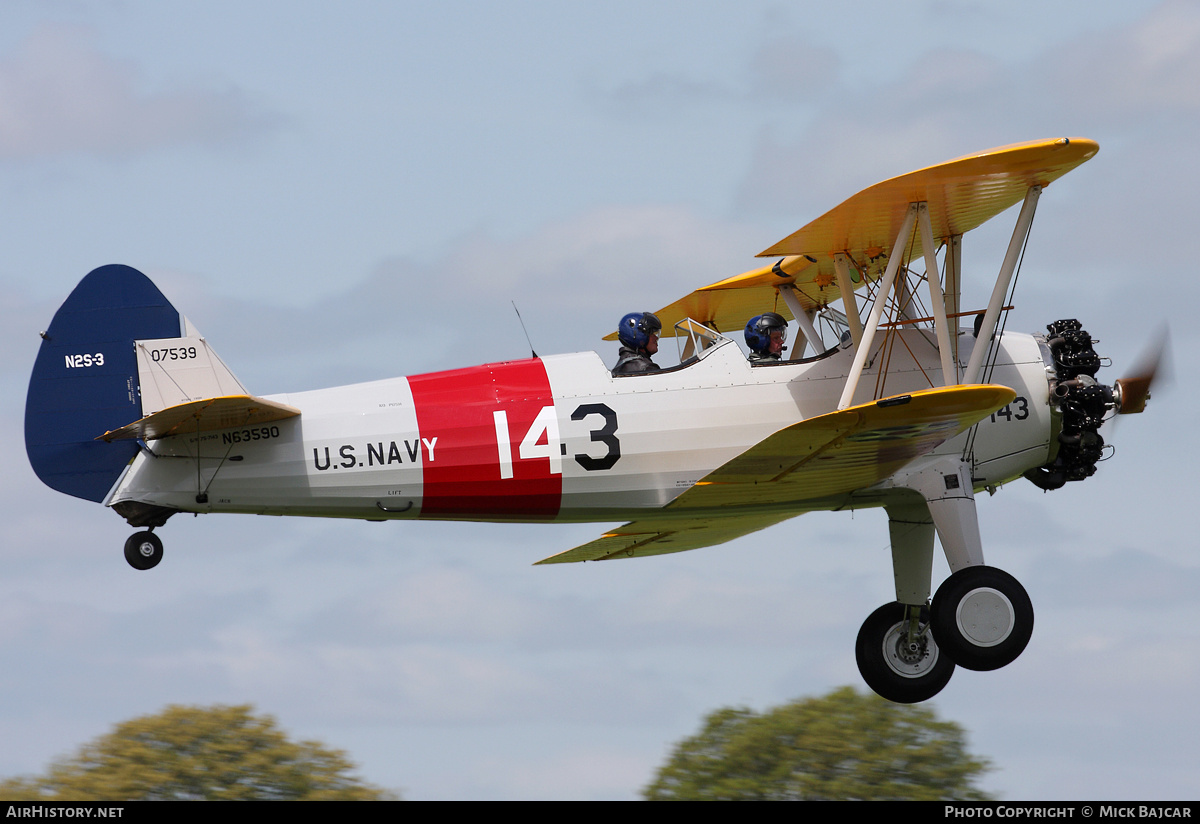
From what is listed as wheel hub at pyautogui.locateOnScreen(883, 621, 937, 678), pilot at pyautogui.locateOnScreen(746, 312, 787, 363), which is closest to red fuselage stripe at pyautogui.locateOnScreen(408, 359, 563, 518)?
pilot at pyautogui.locateOnScreen(746, 312, 787, 363)

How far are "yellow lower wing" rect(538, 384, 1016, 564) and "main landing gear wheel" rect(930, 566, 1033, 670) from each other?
1.01 meters

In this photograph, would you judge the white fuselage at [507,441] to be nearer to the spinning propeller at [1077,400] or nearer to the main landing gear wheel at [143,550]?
the main landing gear wheel at [143,550]

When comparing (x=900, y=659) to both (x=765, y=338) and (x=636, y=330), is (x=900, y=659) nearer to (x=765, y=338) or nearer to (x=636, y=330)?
(x=765, y=338)

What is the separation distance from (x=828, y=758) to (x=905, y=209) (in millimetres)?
7515

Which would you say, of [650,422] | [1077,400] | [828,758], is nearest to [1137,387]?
[1077,400]

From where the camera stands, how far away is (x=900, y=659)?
1116 cm

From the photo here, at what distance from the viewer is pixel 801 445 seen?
8.95 meters

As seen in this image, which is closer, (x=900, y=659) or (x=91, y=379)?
(x=91, y=379)

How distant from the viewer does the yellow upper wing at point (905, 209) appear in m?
9.14

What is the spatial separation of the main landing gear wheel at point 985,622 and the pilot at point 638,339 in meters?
2.66

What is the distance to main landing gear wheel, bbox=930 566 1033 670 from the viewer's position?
969cm

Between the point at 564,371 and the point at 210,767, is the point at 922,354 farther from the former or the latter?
the point at 210,767

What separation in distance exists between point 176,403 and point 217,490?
0.67 metres
